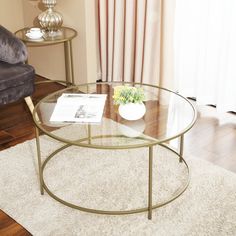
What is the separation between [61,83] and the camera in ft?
14.1

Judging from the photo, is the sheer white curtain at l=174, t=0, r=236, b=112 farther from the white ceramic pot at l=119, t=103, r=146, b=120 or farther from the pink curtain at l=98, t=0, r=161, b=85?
the white ceramic pot at l=119, t=103, r=146, b=120

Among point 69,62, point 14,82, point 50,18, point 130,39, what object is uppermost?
point 50,18

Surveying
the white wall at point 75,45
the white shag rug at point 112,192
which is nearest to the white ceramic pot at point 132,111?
the white shag rug at point 112,192

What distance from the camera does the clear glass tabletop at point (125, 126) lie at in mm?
2307

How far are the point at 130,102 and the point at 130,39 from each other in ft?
4.96

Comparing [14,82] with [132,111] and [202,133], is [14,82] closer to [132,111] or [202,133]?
[132,111]

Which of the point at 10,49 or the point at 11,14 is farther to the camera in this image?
the point at 11,14

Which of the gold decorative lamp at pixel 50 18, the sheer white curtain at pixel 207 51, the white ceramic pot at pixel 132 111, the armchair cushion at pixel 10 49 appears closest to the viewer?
the white ceramic pot at pixel 132 111

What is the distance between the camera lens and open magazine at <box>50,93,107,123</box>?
246 cm

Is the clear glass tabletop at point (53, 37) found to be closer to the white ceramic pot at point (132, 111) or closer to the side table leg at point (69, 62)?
the side table leg at point (69, 62)

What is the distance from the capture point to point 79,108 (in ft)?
8.36

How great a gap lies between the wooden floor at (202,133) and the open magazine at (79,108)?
2.45ft

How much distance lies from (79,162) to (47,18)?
1397 mm

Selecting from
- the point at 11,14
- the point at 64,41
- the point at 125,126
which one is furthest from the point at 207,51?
the point at 11,14
